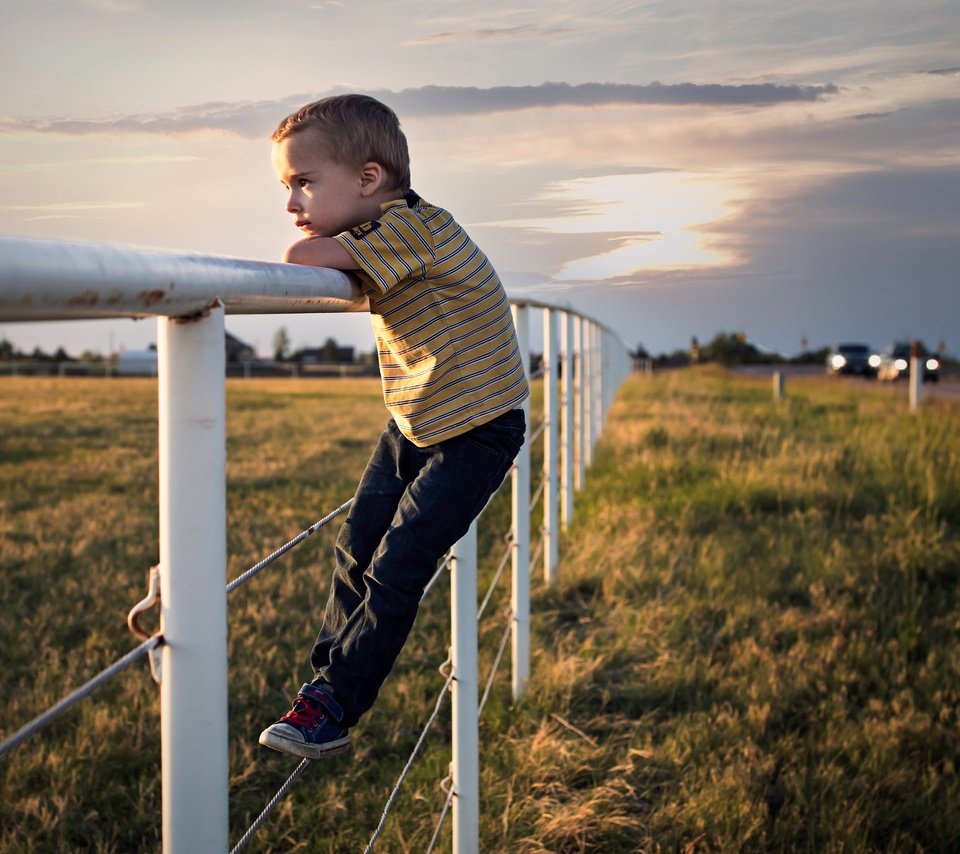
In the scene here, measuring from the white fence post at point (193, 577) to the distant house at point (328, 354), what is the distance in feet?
153

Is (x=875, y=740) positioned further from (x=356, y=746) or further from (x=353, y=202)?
(x=353, y=202)

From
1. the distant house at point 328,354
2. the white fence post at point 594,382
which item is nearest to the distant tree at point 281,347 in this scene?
the distant house at point 328,354

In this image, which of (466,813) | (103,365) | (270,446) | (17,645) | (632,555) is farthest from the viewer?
(103,365)

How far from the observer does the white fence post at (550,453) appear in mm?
4770

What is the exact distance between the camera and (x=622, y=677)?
3760 mm

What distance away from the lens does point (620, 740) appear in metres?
3.26

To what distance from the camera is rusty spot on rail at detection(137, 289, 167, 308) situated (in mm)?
955

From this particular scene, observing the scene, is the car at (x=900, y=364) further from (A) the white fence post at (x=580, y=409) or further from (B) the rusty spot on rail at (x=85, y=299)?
(B) the rusty spot on rail at (x=85, y=299)

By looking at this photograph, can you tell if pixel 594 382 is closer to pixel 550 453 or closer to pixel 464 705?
pixel 550 453

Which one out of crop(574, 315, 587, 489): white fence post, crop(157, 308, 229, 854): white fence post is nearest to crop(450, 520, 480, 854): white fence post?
crop(157, 308, 229, 854): white fence post

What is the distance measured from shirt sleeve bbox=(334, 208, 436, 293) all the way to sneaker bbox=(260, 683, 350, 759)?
623 millimetres

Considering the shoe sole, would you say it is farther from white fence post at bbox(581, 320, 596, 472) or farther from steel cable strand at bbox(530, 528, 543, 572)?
white fence post at bbox(581, 320, 596, 472)

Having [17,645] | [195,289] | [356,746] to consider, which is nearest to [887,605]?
[356,746]

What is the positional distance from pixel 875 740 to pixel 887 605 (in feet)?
4.76
